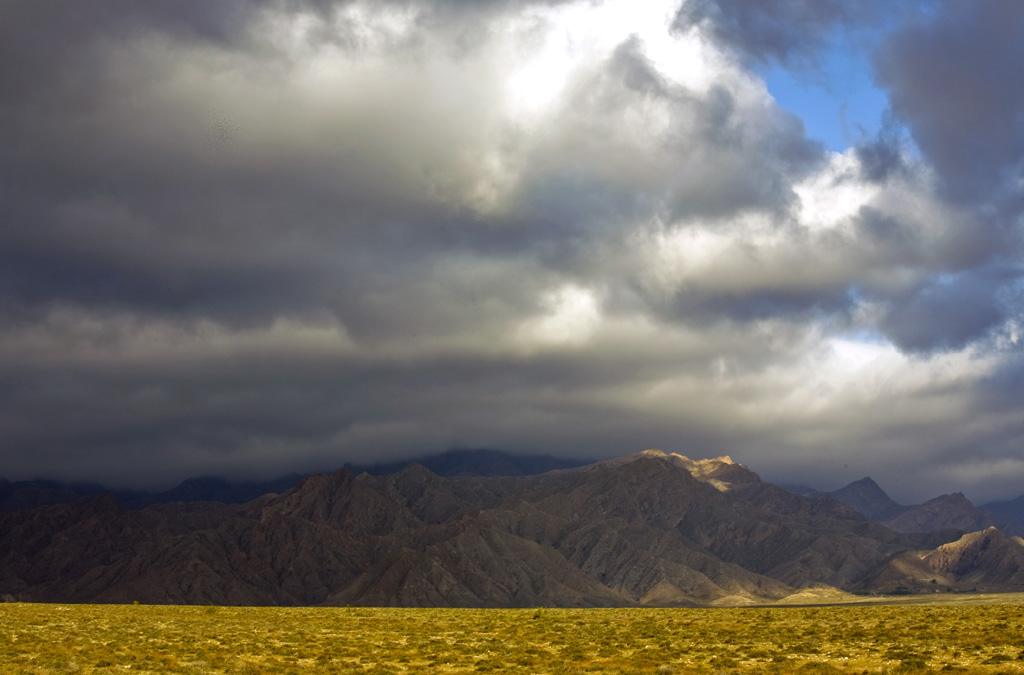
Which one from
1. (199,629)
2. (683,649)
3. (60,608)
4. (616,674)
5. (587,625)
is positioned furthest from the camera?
(60,608)

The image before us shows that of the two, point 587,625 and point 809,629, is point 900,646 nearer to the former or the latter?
point 809,629

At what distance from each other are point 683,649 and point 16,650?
36.6m

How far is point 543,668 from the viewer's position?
51.6m

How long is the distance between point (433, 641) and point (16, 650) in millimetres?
23112

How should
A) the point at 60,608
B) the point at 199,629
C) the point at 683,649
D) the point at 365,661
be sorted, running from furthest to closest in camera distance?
the point at 60,608
the point at 199,629
the point at 683,649
the point at 365,661

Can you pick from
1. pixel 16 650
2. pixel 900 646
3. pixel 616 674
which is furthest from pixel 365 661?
pixel 900 646

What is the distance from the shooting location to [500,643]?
197ft

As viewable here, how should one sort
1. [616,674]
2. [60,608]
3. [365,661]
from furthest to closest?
1. [60,608]
2. [365,661]
3. [616,674]

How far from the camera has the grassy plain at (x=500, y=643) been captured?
5097cm

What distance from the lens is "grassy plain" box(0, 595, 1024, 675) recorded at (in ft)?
167

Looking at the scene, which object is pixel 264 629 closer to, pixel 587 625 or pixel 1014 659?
pixel 587 625

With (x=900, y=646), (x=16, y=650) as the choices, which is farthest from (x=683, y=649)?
(x=16, y=650)

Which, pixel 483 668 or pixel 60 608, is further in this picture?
pixel 60 608

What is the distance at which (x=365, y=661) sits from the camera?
53.5 metres
